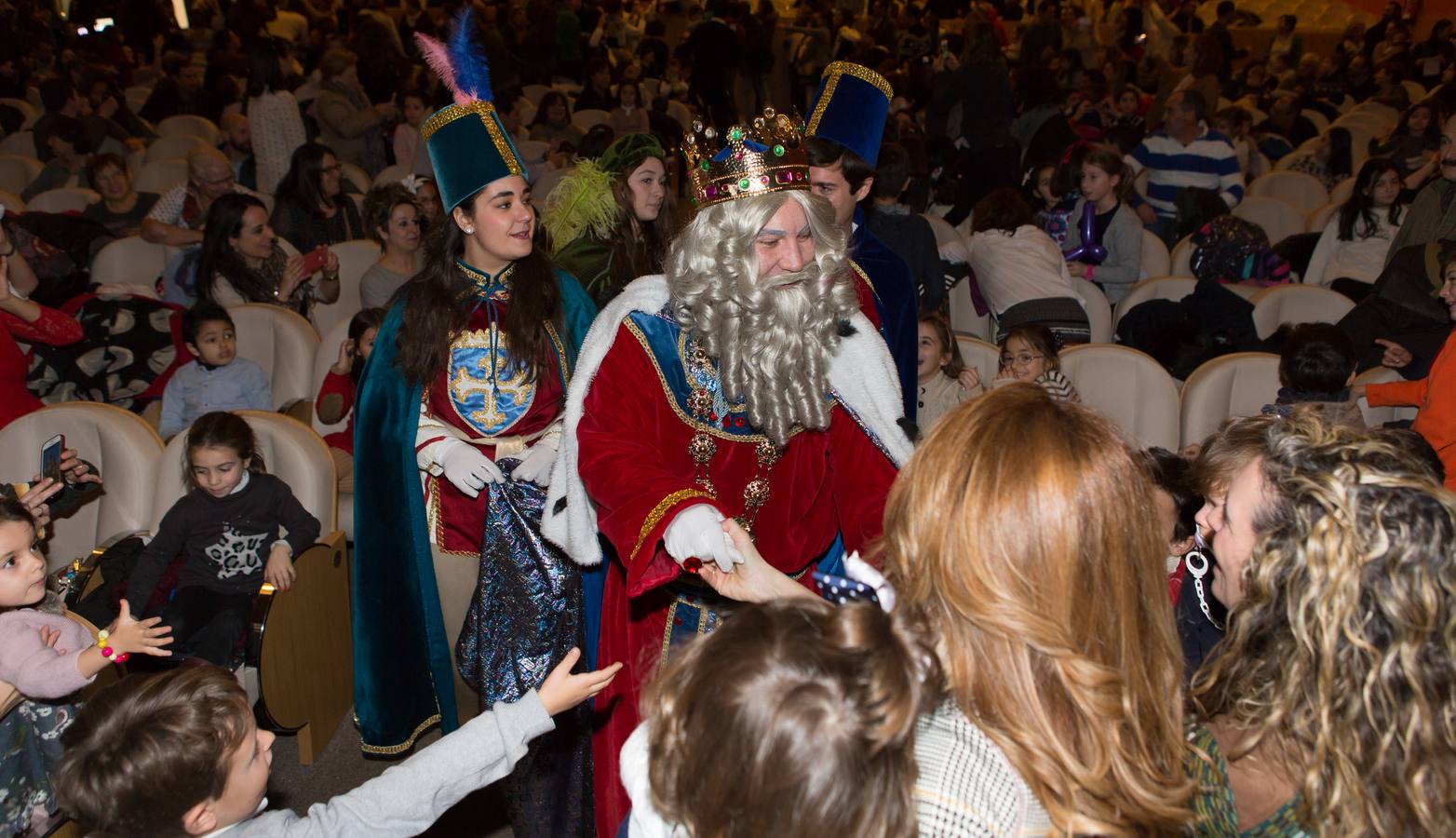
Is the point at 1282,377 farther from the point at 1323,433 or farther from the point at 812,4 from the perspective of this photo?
the point at 812,4

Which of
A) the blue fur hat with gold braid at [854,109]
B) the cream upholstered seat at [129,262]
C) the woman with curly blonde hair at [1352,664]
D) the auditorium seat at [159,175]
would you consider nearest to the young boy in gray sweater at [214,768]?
the woman with curly blonde hair at [1352,664]

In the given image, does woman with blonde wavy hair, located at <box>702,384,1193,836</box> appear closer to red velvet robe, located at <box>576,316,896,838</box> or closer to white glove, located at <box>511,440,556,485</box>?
red velvet robe, located at <box>576,316,896,838</box>

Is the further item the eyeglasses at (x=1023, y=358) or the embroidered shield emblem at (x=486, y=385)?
the eyeglasses at (x=1023, y=358)

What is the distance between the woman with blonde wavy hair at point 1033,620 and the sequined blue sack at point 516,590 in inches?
69.2

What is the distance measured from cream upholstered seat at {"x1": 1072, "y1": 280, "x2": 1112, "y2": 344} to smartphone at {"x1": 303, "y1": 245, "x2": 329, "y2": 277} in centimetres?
349

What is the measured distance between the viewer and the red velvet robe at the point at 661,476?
2.19 m

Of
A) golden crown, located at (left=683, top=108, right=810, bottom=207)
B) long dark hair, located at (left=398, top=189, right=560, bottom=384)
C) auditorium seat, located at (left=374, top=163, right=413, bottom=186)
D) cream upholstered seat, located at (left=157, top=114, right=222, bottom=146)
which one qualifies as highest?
cream upholstered seat, located at (left=157, top=114, right=222, bottom=146)

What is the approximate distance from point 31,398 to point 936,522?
384 centimetres

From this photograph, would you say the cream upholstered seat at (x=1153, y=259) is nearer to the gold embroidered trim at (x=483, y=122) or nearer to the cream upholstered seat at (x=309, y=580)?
the gold embroidered trim at (x=483, y=122)

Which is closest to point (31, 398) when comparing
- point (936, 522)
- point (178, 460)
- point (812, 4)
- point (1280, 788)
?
point (178, 460)

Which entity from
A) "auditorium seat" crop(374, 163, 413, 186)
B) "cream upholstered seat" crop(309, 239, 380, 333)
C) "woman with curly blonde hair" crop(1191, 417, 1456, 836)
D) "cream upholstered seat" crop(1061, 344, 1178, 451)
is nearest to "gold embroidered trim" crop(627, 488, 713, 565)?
"woman with curly blonde hair" crop(1191, 417, 1456, 836)

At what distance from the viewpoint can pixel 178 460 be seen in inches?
137

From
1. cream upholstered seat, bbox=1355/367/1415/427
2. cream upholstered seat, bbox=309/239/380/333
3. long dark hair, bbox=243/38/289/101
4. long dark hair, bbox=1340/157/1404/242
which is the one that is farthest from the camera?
long dark hair, bbox=243/38/289/101

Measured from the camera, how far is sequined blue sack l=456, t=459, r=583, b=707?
9.62 ft
